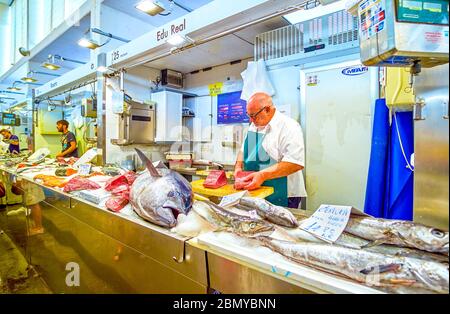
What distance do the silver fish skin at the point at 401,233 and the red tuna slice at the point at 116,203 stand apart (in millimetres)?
1106

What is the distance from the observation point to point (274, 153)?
8.31ft

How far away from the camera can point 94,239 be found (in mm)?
1507

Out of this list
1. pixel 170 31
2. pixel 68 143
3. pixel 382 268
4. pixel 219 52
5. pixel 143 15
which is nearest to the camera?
pixel 382 268

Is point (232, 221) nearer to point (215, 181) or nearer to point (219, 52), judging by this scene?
point (215, 181)

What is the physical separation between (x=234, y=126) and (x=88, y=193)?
284 cm

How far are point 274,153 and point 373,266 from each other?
192 cm

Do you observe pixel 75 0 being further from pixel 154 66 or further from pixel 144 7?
pixel 144 7

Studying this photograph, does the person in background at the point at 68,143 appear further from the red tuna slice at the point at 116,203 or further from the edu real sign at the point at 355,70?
the edu real sign at the point at 355,70

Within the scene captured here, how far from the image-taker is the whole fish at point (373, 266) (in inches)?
22.8

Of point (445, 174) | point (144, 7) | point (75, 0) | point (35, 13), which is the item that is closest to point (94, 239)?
point (445, 174)

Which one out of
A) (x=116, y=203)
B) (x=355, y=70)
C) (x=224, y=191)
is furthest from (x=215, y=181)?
(x=355, y=70)

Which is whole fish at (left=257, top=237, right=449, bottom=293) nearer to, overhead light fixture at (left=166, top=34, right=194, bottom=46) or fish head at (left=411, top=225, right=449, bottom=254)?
fish head at (left=411, top=225, right=449, bottom=254)

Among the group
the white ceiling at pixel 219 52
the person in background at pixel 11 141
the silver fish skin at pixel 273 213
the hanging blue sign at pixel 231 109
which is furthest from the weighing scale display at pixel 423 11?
the person in background at pixel 11 141

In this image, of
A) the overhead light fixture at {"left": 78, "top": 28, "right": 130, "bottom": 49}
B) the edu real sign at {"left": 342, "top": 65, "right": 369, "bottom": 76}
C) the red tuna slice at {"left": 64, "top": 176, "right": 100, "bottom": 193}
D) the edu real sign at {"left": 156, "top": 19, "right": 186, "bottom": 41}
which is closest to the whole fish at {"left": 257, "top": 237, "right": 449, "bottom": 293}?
the red tuna slice at {"left": 64, "top": 176, "right": 100, "bottom": 193}
